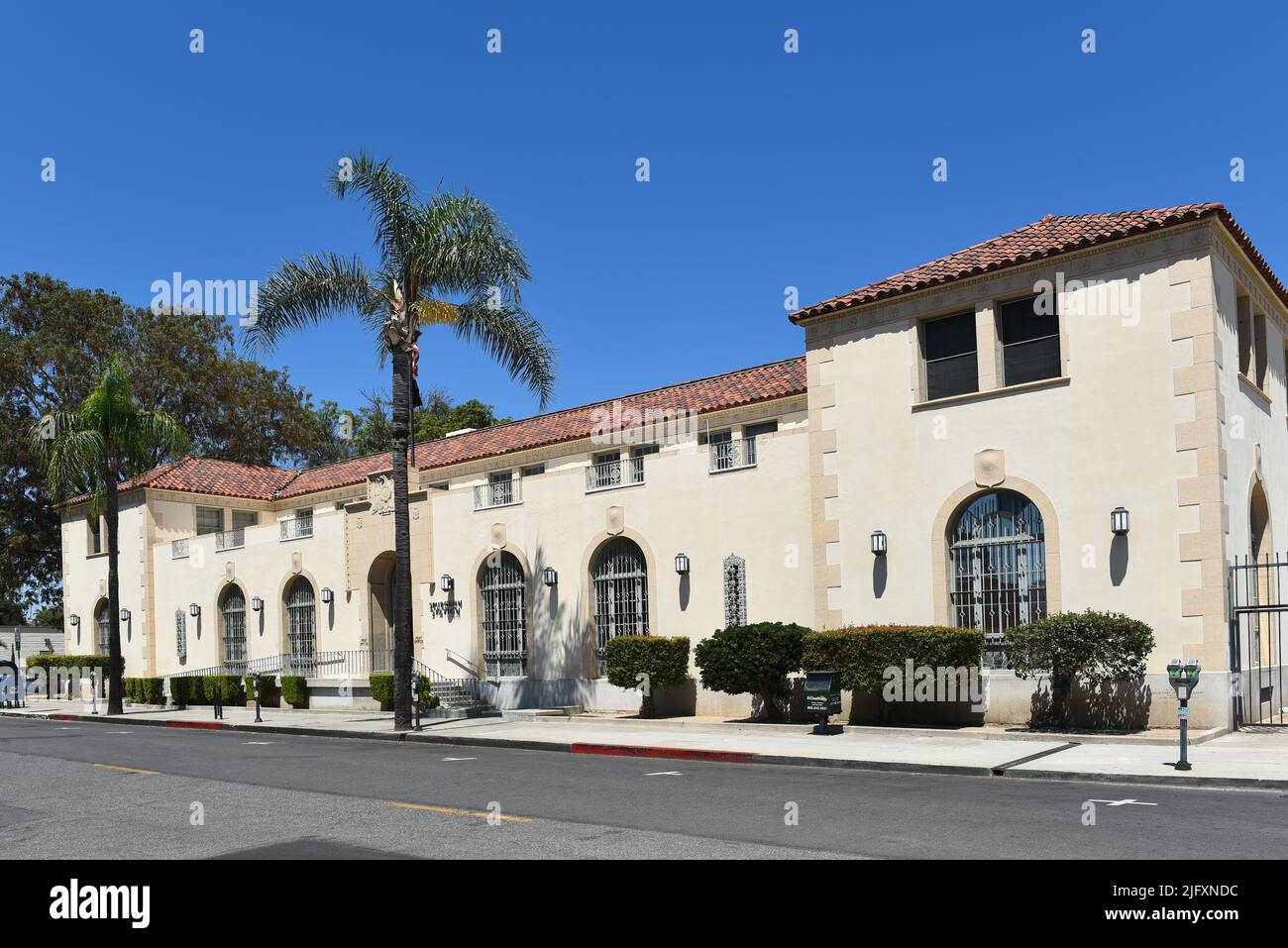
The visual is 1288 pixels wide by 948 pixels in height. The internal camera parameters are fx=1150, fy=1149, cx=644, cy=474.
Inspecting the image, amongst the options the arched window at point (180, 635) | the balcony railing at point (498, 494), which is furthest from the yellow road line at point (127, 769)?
the arched window at point (180, 635)

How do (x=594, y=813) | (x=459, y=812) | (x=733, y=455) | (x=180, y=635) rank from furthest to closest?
(x=180, y=635), (x=733, y=455), (x=459, y=812), (x=594, y=813)

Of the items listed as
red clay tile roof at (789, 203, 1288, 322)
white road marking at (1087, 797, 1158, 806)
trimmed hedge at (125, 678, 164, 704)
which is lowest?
trimmed hedge at (125, 678, 164, 704)

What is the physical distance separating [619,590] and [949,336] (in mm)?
9508

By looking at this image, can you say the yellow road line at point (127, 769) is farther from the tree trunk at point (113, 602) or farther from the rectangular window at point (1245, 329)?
the rectangular window at point (1245, 329)

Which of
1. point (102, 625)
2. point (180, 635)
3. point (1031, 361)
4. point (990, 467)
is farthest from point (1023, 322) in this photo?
point (102, 625)

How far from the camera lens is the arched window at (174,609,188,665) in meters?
39.1

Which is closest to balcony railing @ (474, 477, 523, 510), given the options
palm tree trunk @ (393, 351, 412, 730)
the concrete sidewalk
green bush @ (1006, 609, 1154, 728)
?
palm tree trunk @ (393, 351, 412, 730)

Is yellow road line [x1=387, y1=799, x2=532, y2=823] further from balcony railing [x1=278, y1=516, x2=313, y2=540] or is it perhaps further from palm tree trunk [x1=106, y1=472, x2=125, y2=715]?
balcony railing [x1=278, y1=516, x2=313, y2=540]

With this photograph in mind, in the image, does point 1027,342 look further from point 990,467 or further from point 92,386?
point 92,386

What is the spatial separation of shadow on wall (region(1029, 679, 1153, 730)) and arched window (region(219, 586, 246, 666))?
2698 centimetres

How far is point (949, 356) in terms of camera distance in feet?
66.0

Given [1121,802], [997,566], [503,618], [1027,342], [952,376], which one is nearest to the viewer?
[1121,802]

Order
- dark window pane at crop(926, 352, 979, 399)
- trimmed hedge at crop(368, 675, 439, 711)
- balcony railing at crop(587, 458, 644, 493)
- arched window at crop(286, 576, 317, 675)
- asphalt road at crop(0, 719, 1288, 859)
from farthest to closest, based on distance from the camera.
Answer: arched window at crop(286, 576, 317, 675)
trimmed hedge at crop(368, 675, 439, 711)
balcony railing at crop(587, 458, 644, 493)
dark window pane at crop(926, 352, 979, 399)
asphalt road at crop(0, 719, 1288, 859)
